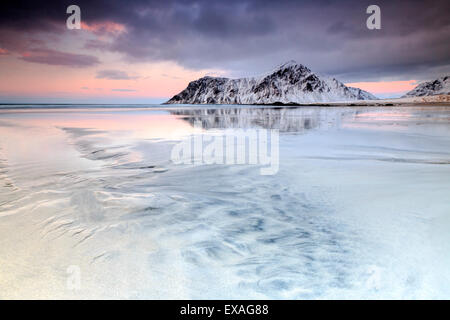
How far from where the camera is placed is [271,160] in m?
7.45

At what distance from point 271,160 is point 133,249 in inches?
204

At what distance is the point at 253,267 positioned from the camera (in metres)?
2.66

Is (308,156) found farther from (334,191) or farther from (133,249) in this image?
(133,249)

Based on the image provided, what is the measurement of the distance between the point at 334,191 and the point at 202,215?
2539mm

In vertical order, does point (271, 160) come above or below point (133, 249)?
above

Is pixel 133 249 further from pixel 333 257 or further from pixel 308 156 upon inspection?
pixel 308 156

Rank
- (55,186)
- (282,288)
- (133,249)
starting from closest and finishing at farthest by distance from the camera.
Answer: (282,288) < (133,249) < (55,186)

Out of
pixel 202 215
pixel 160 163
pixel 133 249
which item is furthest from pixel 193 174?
pixel 133 249

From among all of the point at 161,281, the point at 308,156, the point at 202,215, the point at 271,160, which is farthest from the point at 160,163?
the point at 161,281

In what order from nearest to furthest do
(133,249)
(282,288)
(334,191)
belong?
(282,288) → (133,249) → (334,191)
